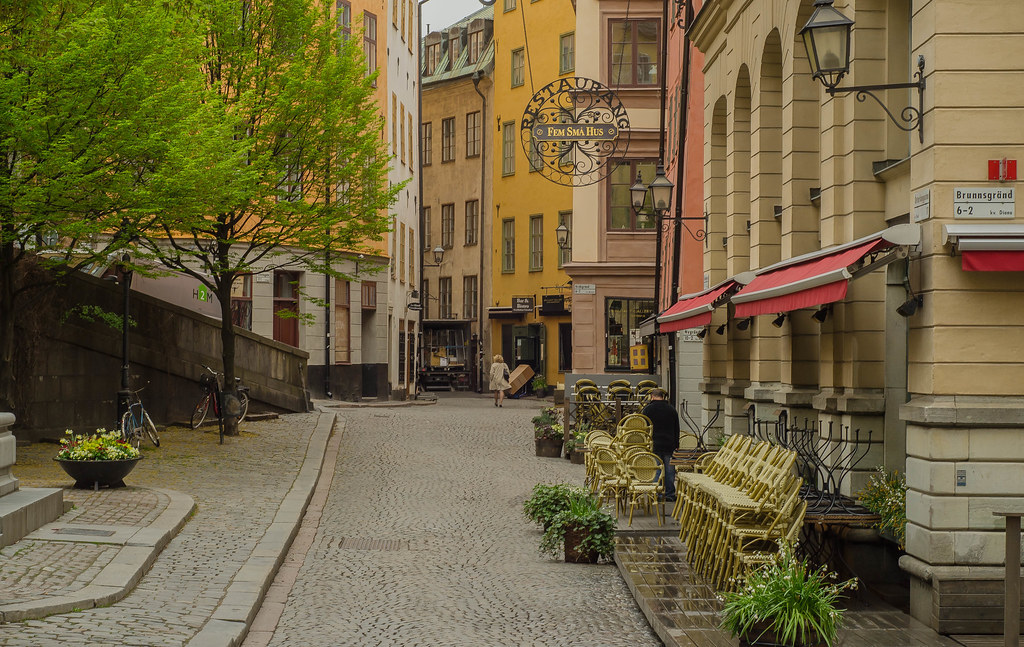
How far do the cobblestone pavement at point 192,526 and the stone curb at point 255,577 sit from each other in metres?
0.10

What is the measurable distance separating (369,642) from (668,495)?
321 inches

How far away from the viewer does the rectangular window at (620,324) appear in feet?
115

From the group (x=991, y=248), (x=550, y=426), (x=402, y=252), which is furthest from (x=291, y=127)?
(x=402, y=252)

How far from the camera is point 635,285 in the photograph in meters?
35.2

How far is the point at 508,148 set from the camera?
53.7m

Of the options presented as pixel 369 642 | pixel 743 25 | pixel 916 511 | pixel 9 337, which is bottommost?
pixel 369 642

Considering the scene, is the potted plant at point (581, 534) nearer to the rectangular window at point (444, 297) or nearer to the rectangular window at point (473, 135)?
the rectangular window at point (473, 135)

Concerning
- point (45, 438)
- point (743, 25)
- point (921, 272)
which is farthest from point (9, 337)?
point (921, 272)

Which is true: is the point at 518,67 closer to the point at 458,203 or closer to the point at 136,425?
the point at 458,203

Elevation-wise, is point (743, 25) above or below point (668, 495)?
above

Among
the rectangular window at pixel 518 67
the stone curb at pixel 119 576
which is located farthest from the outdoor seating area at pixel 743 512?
the rectangular window at pixel 518 67

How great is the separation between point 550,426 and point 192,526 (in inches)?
453

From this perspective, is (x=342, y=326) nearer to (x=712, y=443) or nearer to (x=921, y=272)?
(x=712, y=443)

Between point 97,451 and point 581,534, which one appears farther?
point 97,451
